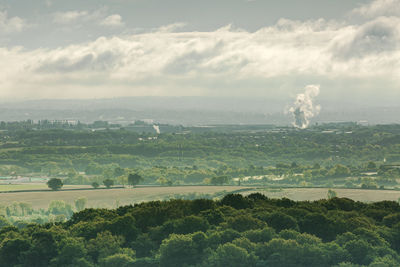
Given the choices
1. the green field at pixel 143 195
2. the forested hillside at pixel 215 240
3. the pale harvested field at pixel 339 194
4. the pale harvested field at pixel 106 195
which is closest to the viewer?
the forested hillside at pixel 215 240

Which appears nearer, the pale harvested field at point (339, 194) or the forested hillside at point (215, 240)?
the forested hillside at point (215, 240)

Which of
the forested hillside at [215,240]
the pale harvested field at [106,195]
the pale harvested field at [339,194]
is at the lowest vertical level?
the pale harvested field at [106,195]

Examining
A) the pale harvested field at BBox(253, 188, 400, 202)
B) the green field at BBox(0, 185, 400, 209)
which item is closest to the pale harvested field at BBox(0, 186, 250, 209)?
the green field at BBox(0, 185, 400, 209)

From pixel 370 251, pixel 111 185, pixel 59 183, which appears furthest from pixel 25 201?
pixel 370 251

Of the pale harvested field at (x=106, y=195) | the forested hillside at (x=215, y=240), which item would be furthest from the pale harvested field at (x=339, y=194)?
the forested hillside at (x=215, y=240)

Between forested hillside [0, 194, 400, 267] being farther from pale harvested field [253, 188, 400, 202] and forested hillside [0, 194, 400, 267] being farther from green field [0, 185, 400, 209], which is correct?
green field [0, 185, 400, 209]

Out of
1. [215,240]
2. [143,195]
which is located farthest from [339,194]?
[215,240]

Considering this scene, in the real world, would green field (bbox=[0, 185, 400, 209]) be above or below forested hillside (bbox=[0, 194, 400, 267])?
below

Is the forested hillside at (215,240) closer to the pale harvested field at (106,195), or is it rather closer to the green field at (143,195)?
the green field at (143,195)
